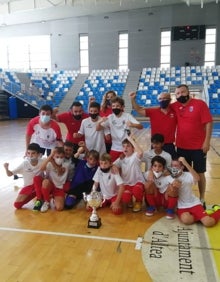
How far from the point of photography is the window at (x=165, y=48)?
18062 millimetres

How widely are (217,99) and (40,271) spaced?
47.9ft

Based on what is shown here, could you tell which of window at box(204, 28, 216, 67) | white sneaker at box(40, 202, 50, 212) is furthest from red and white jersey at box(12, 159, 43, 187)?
window at box(204, 28, 216, 67)

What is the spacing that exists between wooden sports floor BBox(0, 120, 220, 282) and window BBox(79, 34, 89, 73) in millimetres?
16866

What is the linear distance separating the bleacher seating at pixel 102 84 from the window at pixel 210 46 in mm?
4900

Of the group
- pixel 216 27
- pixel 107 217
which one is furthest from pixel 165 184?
pixel 216 27

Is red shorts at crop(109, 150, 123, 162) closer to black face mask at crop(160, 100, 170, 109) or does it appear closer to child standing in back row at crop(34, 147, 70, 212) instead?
child standing in back row at crop(34, 147, 70, 212)

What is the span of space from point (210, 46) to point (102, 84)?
22.3 ft

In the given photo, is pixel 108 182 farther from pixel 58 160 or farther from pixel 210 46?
pixel 210 46

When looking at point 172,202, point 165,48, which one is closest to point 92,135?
point 172,202

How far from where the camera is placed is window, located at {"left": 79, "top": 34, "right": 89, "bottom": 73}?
1977cm

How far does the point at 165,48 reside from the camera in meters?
18.2

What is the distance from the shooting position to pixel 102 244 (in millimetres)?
2941

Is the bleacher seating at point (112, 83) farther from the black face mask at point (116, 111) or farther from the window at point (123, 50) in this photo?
the black face mask at point (116, 111)

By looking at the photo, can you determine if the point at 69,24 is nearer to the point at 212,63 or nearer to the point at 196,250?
the point at 212,63
